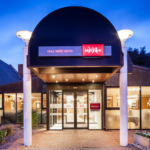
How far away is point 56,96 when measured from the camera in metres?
9.80

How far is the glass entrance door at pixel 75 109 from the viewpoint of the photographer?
962cm

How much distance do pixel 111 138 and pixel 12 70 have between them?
69.2 ft

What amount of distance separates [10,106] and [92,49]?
8.88 metres

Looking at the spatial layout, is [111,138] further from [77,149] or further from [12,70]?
[12,70]

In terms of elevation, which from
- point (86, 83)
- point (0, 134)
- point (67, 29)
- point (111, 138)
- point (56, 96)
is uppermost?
point (67, 29)

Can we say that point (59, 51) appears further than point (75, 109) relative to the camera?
No

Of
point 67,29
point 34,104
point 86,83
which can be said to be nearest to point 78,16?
point 67,29

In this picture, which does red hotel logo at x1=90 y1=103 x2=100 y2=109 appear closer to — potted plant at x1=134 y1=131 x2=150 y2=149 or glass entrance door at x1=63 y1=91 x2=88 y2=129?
glass entrance door at x1=63 y1=91 x2=88 y2=129

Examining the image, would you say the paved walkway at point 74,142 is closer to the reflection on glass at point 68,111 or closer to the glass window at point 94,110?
the reflection on glass at point 68,111

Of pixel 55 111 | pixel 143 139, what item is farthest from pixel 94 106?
pixel 143 139

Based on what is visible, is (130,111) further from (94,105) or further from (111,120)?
(94,105)

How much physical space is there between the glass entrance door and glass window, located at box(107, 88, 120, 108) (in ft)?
4.61

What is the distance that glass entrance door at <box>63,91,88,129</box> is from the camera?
962 cm

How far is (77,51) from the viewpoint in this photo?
5426 millimetres
